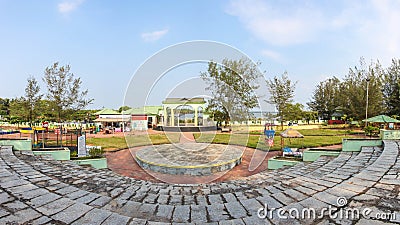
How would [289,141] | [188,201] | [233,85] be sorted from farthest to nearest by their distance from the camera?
[233,85], [289,141], [188,201]

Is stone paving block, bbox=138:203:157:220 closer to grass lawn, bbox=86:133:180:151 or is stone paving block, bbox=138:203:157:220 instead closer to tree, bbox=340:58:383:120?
grass lawn, bbox=86:133:180:151

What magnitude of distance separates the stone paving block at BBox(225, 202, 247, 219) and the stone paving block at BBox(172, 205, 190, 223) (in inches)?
21.4

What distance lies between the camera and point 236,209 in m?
2.68

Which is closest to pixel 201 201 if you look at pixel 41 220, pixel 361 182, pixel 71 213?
pixel 71 213

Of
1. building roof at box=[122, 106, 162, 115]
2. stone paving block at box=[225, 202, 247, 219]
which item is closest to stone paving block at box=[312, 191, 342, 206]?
stone paving block at box=[225, 202, 247, 219]

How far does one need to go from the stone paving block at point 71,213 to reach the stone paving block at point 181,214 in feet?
3.64

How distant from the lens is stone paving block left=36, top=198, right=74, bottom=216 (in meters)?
2.45

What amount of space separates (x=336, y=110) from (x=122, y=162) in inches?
1380

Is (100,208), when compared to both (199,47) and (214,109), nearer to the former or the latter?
(199,47)

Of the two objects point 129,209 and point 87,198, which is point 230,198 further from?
point 87,198

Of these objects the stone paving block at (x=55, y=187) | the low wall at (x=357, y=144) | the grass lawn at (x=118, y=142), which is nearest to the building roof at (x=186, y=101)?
the grass lawn at (x=118, y=142)

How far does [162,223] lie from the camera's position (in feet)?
7.39

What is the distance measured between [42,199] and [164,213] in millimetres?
1764

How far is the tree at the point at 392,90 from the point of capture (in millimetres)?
24469
